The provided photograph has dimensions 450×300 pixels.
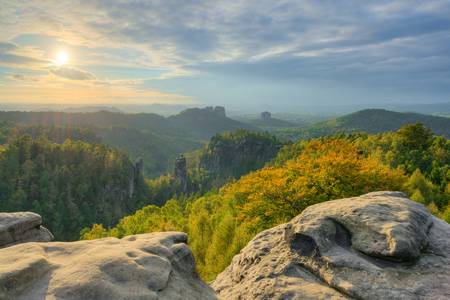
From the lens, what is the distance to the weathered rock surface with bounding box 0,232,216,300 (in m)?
8.78

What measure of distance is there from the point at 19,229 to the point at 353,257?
42.4ft

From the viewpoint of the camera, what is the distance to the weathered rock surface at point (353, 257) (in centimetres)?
1059

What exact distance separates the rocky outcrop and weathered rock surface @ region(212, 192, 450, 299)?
8.22 m

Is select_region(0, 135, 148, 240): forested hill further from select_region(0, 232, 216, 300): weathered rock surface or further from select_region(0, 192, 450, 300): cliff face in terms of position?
select_region(0, 192, 450, 300): cliff face

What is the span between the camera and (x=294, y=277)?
12.2 m

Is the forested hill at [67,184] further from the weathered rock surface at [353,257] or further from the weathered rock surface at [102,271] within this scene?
the weathered rock surface at [353,257]

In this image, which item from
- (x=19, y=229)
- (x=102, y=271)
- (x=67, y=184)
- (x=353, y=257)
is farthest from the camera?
(x=67, y=184)

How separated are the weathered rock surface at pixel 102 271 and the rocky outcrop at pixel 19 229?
249 cm

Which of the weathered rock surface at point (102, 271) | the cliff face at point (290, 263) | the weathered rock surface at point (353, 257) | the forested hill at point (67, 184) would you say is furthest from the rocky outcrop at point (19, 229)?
the forested hill at point (67, 184)

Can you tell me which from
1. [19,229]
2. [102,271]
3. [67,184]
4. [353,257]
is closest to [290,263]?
[353,257]

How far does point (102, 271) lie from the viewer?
9.55 meters

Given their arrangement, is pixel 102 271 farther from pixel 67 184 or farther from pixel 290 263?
pixel 67 184

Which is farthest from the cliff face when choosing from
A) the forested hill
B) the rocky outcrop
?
the forested hill

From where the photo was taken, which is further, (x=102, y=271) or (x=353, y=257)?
(x=353, y=257)
